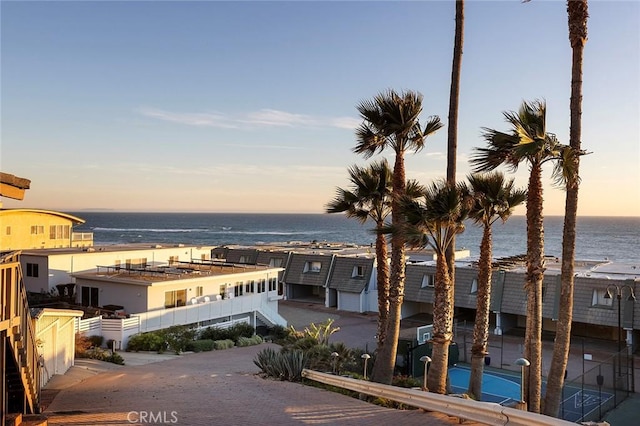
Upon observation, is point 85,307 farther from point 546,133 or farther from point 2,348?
point 546,133

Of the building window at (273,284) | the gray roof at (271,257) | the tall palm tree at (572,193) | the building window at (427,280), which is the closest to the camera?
the tall palm tree at (572,193)

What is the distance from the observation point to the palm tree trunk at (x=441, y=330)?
50.5 feet

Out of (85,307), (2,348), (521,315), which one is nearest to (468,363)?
(521,315)

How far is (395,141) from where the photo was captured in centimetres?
1856

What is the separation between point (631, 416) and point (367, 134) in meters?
14.1

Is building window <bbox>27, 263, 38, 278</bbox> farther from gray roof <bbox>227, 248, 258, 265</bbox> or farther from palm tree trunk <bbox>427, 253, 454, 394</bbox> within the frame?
palm tree trunk <bbox>427, 253, 454, 394</bbox>

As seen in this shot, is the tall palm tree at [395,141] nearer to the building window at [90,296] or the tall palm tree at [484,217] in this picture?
the tall palm tree at [484,217]

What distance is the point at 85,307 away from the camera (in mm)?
30141

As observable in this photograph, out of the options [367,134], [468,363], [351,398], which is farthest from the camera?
[468,363]

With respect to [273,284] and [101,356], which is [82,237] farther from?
[101,356]

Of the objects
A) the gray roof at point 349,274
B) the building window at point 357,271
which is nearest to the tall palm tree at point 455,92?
the gray roof at point 349,274

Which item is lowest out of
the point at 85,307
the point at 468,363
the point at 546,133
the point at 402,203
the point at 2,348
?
the point at 468,363

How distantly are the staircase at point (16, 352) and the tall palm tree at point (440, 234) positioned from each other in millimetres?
9360

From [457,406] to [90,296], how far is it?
2673 centimetres
